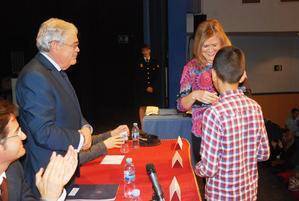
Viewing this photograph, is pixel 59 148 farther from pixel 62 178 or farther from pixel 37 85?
pixel 62 178

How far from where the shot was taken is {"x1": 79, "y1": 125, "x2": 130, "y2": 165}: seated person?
2471 mm

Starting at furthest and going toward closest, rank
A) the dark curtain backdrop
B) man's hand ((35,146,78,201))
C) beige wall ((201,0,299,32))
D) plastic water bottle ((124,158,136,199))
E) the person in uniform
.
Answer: the dark curtain backdrop, beige wall ((201,0,299,32)), the person in uniform, plastic water bottle ((124,158,136,199)), man's hand ((35,146,78,201))

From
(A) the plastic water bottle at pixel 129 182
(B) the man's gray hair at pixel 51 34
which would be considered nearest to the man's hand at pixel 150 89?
(A) the plastic water bottle at pixel 129 182

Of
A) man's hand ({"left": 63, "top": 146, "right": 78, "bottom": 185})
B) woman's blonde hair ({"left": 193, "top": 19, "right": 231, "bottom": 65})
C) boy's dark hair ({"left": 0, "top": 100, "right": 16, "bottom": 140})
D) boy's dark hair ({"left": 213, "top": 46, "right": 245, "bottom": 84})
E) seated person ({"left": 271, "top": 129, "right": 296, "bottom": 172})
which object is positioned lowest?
seated person ({"left": 271, "top": 129, "right": 296, "bottom": 172})

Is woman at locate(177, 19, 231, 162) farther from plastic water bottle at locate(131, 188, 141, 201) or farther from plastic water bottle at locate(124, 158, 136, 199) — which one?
plastic water bottle at locate(131, 188, 141, 201)

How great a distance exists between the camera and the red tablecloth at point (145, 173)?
200cm

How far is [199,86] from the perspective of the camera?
→ 2523mm

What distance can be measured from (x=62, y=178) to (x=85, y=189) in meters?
0.62

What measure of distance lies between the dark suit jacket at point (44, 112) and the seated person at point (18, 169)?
0.73 ft

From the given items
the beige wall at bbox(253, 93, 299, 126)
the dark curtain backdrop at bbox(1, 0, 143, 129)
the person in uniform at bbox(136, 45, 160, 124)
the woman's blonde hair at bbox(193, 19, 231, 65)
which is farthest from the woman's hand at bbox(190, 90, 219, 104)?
the beige wall at bbox(253, 93, 299, 126)

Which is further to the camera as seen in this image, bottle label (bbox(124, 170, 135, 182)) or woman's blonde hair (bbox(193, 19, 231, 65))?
woman's blonde hair (bbox(193, 19, 231, 65))

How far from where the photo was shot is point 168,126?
3.85m

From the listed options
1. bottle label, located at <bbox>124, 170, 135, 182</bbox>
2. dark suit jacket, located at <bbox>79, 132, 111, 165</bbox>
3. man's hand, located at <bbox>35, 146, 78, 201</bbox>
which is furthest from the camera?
dark suit jacket, located at <bbox>79, 132, 111, 165</bbox>

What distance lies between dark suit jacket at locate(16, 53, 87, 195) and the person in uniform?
17.2 feet
